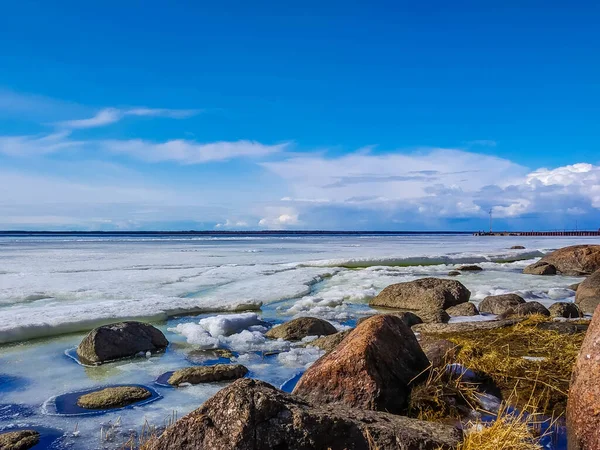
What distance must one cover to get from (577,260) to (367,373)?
22251 millimetres

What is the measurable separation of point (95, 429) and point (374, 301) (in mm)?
9520

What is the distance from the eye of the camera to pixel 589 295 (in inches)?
499

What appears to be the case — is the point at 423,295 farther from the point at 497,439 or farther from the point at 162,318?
the point at 497,439

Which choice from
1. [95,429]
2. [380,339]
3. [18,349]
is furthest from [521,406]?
[18,349]

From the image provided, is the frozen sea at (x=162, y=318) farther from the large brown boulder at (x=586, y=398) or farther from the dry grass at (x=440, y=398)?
the large brown boulder at (x=586, y=398)

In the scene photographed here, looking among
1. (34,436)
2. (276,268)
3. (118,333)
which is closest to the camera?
(34,436)

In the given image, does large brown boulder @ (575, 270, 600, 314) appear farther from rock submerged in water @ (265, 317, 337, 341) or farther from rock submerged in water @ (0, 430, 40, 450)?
rock submerged in water @ (0, 430, 40, 450)

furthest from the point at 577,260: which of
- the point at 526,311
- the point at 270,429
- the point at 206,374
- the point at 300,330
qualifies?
the point at 270,429

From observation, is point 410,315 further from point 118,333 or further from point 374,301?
point 118,333

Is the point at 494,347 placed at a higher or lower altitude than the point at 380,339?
lower

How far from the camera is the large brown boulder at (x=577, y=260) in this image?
23125mm

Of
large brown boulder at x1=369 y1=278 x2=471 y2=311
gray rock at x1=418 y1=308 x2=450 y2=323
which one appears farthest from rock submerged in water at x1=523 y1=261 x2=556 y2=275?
gray rock at x1=418 y1=308 x2=450 y2=323

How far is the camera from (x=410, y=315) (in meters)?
10.0

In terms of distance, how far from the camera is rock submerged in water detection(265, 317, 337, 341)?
922cm
